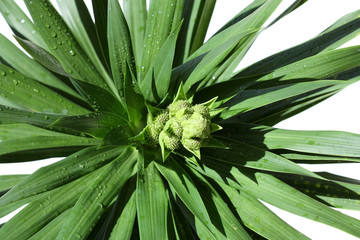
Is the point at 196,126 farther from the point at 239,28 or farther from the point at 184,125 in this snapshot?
the point at 239,28

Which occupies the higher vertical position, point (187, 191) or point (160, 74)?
point (160, 74)

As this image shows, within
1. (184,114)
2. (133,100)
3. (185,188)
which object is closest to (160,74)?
(133,100)

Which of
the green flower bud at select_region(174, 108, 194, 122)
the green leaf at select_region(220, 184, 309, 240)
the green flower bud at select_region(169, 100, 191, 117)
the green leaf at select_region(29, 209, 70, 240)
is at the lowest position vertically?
the green leaf at select_region(220, 184, 309, 240)

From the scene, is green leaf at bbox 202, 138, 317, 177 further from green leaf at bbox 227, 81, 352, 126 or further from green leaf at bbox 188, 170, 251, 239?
green leaf at bbox 227, 81, 352, 126

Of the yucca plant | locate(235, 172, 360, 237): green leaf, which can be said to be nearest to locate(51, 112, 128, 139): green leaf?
the yucca plant

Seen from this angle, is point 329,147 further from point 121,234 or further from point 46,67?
point 46,67

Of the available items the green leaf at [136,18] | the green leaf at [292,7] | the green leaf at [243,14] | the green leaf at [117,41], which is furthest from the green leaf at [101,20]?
the green leaf at [292,7]
